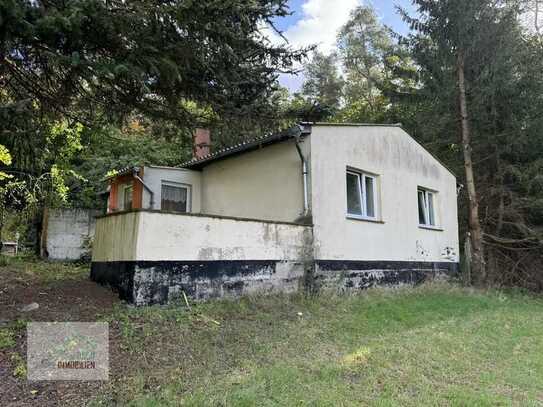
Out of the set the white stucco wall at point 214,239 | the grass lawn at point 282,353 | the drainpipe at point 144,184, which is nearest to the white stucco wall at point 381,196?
the white stucco wall at point 214,239

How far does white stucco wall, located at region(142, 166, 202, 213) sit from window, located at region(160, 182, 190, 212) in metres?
0.12

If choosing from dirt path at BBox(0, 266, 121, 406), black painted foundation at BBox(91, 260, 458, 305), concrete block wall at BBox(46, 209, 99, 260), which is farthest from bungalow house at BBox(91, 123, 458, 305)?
concrete block wall at BBox(46, 209, 99, 260)

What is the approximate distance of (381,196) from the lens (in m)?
10.8

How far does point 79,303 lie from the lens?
20.4 feet

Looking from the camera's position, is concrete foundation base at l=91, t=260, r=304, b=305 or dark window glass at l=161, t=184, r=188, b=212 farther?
dark window glass at l=161, t=184, r=188, b=212

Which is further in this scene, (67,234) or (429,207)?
(429,207)

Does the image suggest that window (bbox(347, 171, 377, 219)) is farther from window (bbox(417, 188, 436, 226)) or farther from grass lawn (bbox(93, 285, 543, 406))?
window (bbox(417, 188, 436, 226))

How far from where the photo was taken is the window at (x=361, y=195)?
33.0 ft

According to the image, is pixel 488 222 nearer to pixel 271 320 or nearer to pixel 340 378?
pixel 271 320

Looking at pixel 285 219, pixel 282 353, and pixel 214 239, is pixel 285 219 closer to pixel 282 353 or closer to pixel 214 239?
pixel 214 239

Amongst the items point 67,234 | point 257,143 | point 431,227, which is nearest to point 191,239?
point 257,143

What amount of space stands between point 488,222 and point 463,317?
9293 mm

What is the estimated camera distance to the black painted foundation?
20.8 ft

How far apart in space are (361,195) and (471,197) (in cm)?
586
